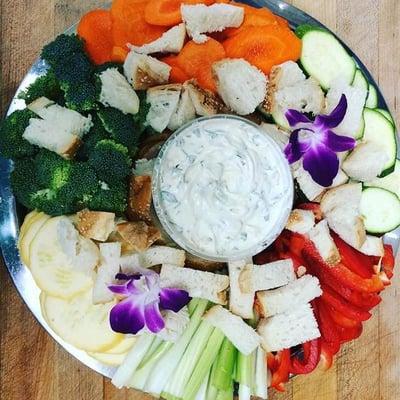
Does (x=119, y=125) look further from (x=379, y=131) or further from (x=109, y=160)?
(x=379, y=131)

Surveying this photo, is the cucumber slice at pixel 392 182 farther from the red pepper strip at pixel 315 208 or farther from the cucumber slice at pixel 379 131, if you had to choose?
the red pepper strip at pixel 315 208

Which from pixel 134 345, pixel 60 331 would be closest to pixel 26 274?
pixel 60 331

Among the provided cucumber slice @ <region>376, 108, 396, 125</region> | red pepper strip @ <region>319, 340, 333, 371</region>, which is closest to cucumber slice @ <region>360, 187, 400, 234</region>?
cucumber slice @ <region>376, 108, 396, 125</region>

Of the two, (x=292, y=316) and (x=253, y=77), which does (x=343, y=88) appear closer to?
(x=253, y=77)

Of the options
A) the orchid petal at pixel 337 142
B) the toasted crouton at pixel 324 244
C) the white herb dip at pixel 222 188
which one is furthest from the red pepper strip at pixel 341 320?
the orchid petal at pixel 337 142

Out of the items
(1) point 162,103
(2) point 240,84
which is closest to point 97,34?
(1) point 162,103

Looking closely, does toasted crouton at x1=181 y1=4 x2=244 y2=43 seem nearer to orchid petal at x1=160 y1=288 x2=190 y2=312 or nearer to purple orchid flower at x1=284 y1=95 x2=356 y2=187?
purple orchid flower at x1=284 y1=95 x2=356 y2=187

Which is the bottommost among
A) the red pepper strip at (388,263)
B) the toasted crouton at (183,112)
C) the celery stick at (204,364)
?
the celery stick at (204,364)
